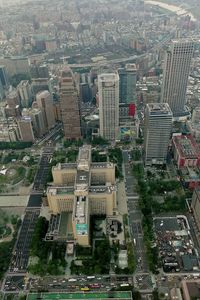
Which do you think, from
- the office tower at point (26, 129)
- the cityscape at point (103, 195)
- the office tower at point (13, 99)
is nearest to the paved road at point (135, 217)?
the cityscape at point (103, 195)

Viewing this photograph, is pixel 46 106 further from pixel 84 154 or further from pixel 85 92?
pixel 84 154

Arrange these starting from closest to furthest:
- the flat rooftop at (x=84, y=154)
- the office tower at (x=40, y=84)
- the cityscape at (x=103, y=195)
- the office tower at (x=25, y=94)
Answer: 1. the cityscape at (x=103, y=195)
2. the flat rooftop at (x=84, y=154)
3. the office tower at (x=25, y=94)
4. the office tower at (x=40, y=84)

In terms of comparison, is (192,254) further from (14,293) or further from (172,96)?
(172,96)

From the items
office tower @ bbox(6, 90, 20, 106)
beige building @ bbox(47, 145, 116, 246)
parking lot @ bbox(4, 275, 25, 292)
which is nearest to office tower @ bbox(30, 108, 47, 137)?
office tower @ bbox(6, 90, 20, 106)

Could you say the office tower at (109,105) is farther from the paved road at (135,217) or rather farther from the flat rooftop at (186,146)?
the flat rooftop at (186,146)

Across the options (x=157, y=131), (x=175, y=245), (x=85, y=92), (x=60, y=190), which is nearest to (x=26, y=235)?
(x=60, y=190)

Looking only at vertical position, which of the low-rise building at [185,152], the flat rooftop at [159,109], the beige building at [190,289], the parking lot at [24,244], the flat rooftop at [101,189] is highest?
the flat rooftop at [159,109]
